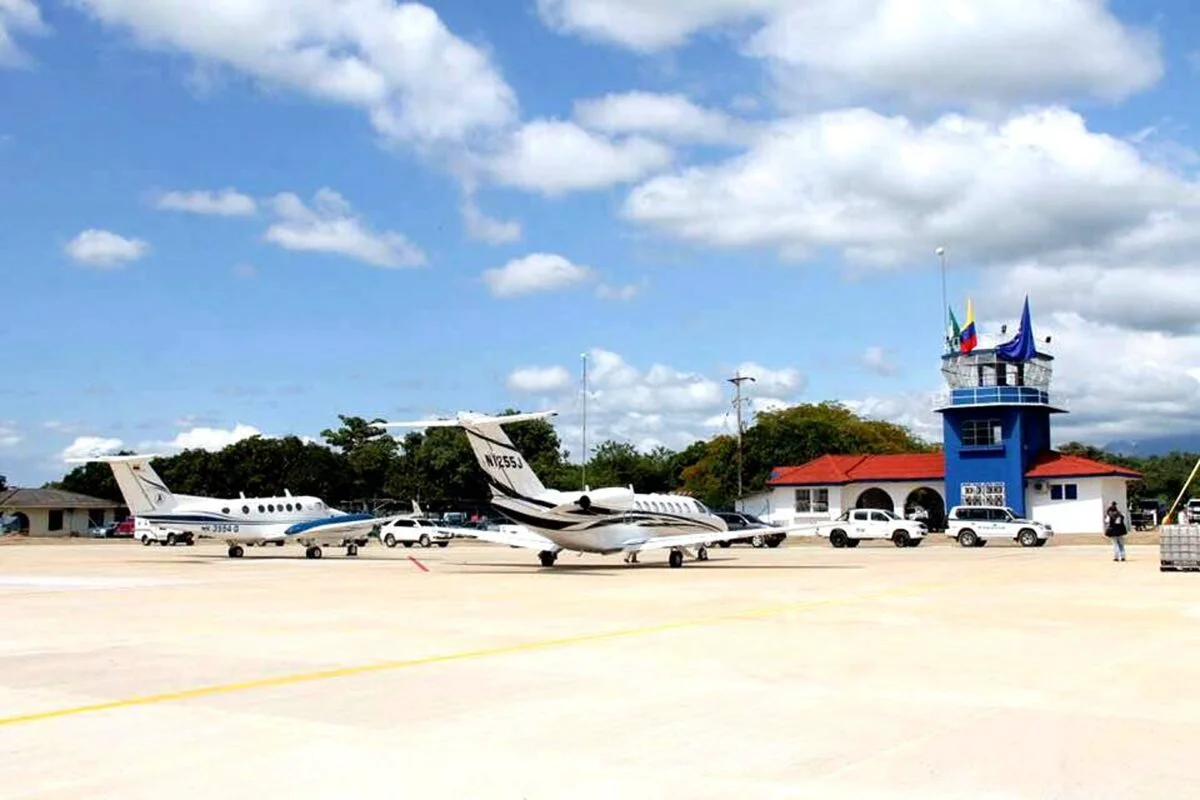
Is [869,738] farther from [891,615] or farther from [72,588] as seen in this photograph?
[72,588]

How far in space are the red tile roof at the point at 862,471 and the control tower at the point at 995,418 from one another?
8.06 ft

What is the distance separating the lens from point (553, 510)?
30.8 meters

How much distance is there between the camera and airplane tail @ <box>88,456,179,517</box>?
4275cm

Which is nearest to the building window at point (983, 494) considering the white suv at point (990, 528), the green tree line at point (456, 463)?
the white suv at point (990, 528)

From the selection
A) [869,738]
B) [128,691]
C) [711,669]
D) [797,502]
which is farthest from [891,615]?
[797,502]

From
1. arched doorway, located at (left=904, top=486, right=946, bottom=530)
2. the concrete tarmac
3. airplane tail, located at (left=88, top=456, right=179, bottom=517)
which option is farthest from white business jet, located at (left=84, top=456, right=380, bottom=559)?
arched doorway, located at (left=904, top=486, right=946, bottom=530)

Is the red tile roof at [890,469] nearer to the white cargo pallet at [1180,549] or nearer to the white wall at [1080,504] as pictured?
the white wall at [1080,504]

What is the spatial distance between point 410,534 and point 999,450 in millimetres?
33102

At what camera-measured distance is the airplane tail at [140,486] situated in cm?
4275

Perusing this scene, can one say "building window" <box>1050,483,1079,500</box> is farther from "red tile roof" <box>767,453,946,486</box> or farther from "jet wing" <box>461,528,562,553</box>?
"jet wing" <box>461,528,562,553</box>

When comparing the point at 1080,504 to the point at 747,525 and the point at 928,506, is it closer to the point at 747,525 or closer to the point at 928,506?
the point at 928,506

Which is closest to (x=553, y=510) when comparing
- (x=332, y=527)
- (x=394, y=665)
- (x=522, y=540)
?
(x=522, y=540)

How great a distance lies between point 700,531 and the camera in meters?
34.8

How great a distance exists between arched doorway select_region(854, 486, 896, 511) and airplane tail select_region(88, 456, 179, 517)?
42327mm
